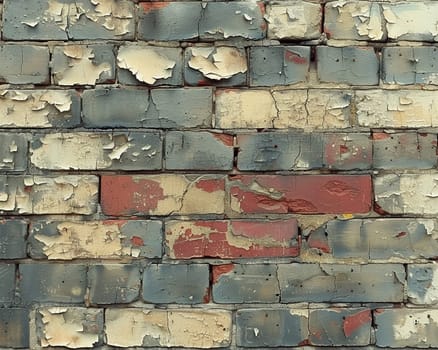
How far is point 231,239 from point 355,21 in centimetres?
52

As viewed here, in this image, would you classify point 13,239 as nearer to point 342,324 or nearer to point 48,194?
point 48,194

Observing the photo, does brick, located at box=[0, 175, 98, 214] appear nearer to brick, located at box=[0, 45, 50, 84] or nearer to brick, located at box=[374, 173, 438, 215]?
brick, located at box=[0, 45, 50, 84]

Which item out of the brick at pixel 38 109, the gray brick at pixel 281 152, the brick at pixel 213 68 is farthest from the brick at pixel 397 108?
the brick at pixel 38 109

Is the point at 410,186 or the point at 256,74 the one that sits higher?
the point at 256,74

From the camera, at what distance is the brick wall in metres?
1.42

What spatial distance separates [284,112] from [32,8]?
564 millimetres

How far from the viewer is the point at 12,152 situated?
1.42 m

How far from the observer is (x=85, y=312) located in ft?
4.66

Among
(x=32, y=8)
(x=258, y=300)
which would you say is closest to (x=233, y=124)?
(x=258, y=300)

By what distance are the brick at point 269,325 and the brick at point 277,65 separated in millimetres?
471

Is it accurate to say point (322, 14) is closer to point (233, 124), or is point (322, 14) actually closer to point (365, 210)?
point (233, 124)

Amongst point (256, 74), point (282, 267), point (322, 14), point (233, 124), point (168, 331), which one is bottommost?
point (168, 331)

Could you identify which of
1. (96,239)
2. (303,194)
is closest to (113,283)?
(96,239)

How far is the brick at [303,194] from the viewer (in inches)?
56.0
